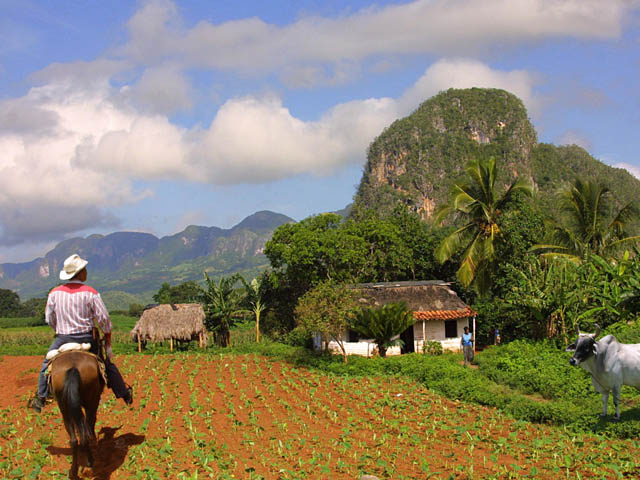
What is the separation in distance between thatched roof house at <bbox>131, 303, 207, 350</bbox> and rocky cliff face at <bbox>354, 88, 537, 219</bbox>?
226 ft

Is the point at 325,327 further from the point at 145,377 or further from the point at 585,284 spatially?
the point at 585,284

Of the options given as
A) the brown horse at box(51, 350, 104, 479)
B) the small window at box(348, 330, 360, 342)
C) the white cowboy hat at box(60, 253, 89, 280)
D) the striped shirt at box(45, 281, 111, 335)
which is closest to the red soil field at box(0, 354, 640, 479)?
the brown horse at box(51, 350, 104, 479)

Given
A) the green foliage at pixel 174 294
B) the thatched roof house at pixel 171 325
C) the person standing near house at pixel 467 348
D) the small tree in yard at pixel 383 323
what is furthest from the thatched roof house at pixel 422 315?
the green foliage at pixel 174 294

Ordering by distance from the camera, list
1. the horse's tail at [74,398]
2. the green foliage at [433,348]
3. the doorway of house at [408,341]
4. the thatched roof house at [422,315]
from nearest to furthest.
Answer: the horse's tail at [74,398] < the green foliage at [433,348] < the thatched roof house at [422,315] < the doorway of house at [408,341]

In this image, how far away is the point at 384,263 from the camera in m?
33.1

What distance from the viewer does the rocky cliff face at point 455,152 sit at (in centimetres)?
9825

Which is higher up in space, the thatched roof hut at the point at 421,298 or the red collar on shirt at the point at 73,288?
the red collar on shirt at the point at 73,288

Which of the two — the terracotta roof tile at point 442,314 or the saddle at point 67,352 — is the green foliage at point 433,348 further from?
the saddle at point 67,352

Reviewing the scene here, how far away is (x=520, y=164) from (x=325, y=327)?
294ft

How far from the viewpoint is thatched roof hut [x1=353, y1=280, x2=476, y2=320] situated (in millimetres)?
25703

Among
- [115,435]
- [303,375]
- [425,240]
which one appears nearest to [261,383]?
[303,375]

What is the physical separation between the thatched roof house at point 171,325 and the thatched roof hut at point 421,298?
8060 millimetres

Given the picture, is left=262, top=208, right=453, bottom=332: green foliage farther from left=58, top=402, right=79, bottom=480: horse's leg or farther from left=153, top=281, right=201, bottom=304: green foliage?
left=153, top=281, right=201, bottom=304: green foliage

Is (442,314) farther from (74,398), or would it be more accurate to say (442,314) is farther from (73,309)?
(74,398)
